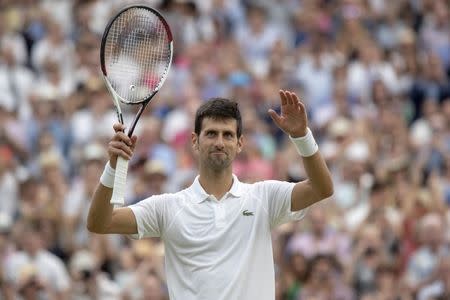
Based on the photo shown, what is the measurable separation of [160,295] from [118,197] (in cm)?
533

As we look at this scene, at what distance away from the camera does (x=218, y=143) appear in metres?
8.10

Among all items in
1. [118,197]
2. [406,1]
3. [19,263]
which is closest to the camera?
[118,197]

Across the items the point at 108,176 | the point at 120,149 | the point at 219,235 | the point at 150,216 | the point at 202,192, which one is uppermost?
the point at 120,149

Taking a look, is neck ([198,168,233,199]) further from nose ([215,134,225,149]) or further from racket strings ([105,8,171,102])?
racket strings ([105,8,171,102])

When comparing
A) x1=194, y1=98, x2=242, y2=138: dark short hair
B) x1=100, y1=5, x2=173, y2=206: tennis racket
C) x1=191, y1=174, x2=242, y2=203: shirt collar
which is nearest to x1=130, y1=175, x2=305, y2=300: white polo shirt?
x1=191, y1=174, x2=242, y2=203: shirt collar

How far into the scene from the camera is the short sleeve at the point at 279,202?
27.0 feet

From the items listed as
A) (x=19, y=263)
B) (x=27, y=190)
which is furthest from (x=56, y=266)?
(x=27, y=190)

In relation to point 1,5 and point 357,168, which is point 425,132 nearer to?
point 357,168

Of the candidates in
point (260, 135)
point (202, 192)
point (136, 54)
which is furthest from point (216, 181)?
point (260, 135)

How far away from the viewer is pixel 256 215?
8.26 meters

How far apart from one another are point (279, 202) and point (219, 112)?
0.64m

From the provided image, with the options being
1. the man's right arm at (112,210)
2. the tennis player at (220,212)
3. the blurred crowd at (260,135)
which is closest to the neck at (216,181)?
the tennis player at (220,212)

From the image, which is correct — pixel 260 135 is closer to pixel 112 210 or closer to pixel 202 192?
pixel 202 192

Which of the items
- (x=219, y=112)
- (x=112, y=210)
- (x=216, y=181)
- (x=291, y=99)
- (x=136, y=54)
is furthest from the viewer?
(x=136, y=54)
